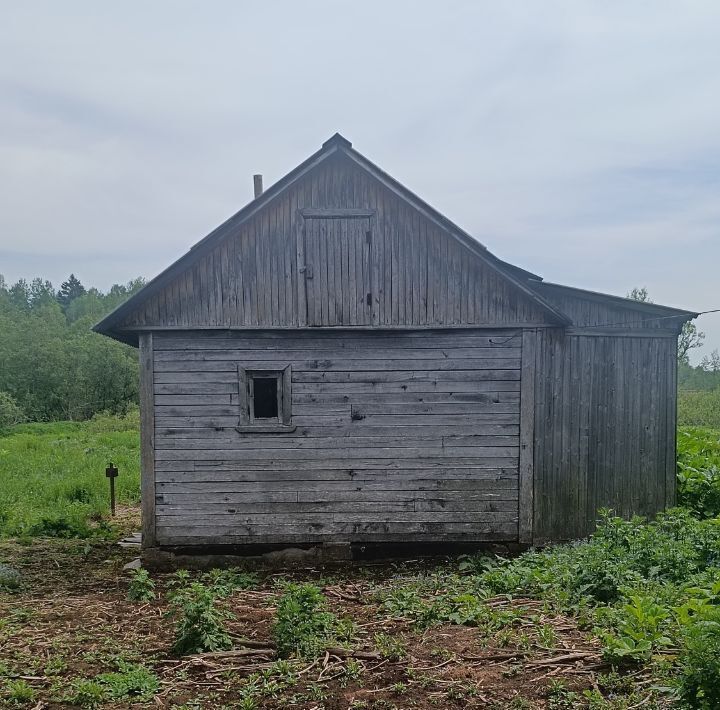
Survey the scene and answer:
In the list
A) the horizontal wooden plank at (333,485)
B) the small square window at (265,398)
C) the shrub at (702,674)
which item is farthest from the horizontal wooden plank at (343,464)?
the shrub at (702,674)

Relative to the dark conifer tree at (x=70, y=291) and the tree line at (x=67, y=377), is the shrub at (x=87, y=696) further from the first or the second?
the dark conifer tree at (x=70, y=291)

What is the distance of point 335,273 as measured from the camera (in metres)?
10.0

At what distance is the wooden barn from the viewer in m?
9.97

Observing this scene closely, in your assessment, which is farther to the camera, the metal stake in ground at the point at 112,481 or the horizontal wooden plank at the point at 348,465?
the metal stake in ground at the point at 112,481

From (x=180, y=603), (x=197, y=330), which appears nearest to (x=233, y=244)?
(x=197, y=330)

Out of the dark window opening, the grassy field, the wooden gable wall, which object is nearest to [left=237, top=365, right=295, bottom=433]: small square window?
the dark window opening

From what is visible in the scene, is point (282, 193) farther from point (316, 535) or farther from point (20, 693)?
point (20, 693)

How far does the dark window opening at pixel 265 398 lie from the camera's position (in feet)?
33.7

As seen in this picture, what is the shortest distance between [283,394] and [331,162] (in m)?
3.49

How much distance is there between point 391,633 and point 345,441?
148 inches

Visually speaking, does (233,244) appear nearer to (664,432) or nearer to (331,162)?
(331,162)

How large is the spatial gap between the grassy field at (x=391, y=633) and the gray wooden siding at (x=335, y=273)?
11.9ft

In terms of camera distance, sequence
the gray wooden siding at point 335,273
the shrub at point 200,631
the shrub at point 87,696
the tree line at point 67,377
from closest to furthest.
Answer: the shrub at point 87,696, the shrub at point 200,631, the gray wooden siding at point 335,273, the tree line at point 67,377

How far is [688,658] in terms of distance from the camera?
14.2 ft
